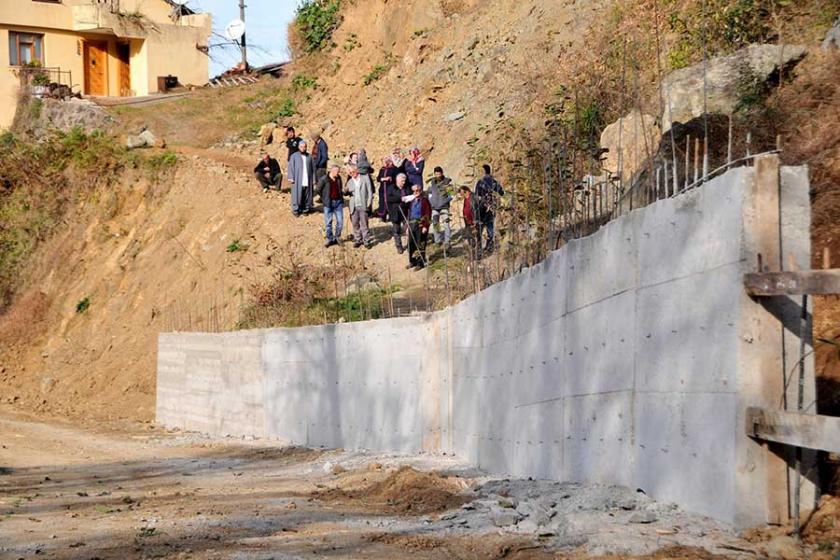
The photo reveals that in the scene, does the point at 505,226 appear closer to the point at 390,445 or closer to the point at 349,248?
the point at 390,445

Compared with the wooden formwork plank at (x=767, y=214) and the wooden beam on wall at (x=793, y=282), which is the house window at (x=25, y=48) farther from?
the wooden beam on wall at (x=793, y=282)

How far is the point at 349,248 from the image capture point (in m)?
28.4

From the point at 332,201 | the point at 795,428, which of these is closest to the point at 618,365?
the point at 795,428

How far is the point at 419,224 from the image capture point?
2480 cm

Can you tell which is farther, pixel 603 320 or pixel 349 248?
pixel 349 248

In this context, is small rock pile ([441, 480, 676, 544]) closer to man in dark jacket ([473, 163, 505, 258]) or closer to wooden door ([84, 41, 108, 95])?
man in dark jacket ([473, 163, 505, 258])

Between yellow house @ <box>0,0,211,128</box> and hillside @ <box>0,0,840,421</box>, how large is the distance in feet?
34.2

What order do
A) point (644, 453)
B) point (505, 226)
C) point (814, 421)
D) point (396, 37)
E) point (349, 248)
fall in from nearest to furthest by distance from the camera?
point (814, 421), point (644, 453), point (505, 226), point (349, 248), point (396, 37)

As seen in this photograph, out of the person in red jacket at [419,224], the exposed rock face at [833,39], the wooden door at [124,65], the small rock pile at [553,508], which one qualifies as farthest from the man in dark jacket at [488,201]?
the wooden door at [124,65]

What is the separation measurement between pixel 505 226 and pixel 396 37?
1050 inches

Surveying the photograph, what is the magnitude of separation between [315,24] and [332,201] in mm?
A: 18511

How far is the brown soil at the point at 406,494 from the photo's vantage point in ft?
34.8

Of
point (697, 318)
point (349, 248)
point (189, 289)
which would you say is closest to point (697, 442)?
point (697, 318)

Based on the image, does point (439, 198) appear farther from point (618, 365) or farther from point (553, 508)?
point (553, 508)
